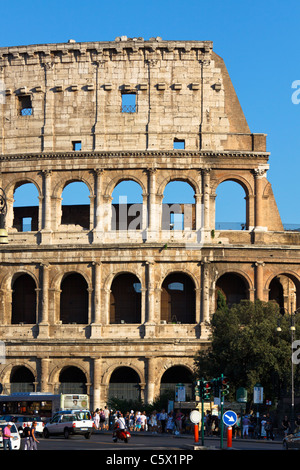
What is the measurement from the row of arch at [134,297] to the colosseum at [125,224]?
0.07 m

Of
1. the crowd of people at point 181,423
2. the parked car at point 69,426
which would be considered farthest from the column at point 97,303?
the parked car at point 69,426

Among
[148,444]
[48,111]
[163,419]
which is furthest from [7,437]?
[48,111]

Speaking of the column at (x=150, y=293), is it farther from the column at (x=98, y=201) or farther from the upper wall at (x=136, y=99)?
the upper wall at (x=136, y=99)

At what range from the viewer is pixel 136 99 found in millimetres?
58594

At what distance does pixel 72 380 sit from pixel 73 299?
483 cm

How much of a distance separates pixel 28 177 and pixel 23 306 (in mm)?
7913

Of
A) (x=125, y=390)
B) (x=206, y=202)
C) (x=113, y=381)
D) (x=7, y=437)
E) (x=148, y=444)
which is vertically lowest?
(x=148, y=444)

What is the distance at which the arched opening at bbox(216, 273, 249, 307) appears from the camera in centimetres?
5888

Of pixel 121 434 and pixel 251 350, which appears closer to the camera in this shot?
pixel 121 434

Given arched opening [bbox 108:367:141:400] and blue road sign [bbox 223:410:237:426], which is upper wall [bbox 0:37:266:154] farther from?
blue road sign [bbox 223:410:237:426]

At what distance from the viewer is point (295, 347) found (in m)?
48.4

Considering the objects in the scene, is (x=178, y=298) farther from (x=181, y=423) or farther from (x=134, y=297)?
(x=181, y=423)
